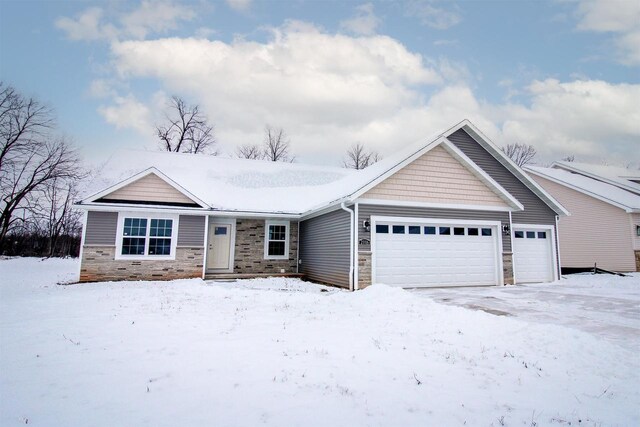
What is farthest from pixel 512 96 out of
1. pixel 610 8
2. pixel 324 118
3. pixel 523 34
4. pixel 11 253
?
pixel 11 253

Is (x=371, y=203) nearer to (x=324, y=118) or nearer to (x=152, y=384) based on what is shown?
(x=152, y=384)

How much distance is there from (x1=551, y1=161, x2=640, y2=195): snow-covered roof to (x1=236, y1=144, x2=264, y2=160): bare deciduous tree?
24.7 m

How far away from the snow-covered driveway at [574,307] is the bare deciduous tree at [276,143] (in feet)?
84.7

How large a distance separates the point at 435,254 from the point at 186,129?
27.5 meters

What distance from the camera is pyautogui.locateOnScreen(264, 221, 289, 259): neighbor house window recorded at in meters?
15.8

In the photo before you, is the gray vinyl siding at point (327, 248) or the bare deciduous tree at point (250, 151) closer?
the gray vinyl siding at point (327, 248)

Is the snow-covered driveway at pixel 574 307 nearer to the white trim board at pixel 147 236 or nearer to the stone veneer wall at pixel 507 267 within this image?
the stone veneer wall at pixel 507 267

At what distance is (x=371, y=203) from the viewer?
11688 mm

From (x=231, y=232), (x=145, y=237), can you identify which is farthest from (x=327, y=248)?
(x=145, y=237)

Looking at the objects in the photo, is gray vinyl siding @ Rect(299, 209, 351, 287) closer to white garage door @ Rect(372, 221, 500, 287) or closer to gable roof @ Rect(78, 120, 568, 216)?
gable roof @ Rect(78, 120, 568, 216)

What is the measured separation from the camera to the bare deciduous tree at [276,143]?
115 feet

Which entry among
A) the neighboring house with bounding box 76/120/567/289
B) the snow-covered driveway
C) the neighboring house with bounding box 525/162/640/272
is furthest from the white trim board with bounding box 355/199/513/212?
the neighboring house with bounding box 525/162/640/272

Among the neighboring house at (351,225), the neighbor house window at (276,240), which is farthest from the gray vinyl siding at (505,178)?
the neighbor house window at (276,240)

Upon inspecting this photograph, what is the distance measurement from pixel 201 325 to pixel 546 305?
7700 mm
